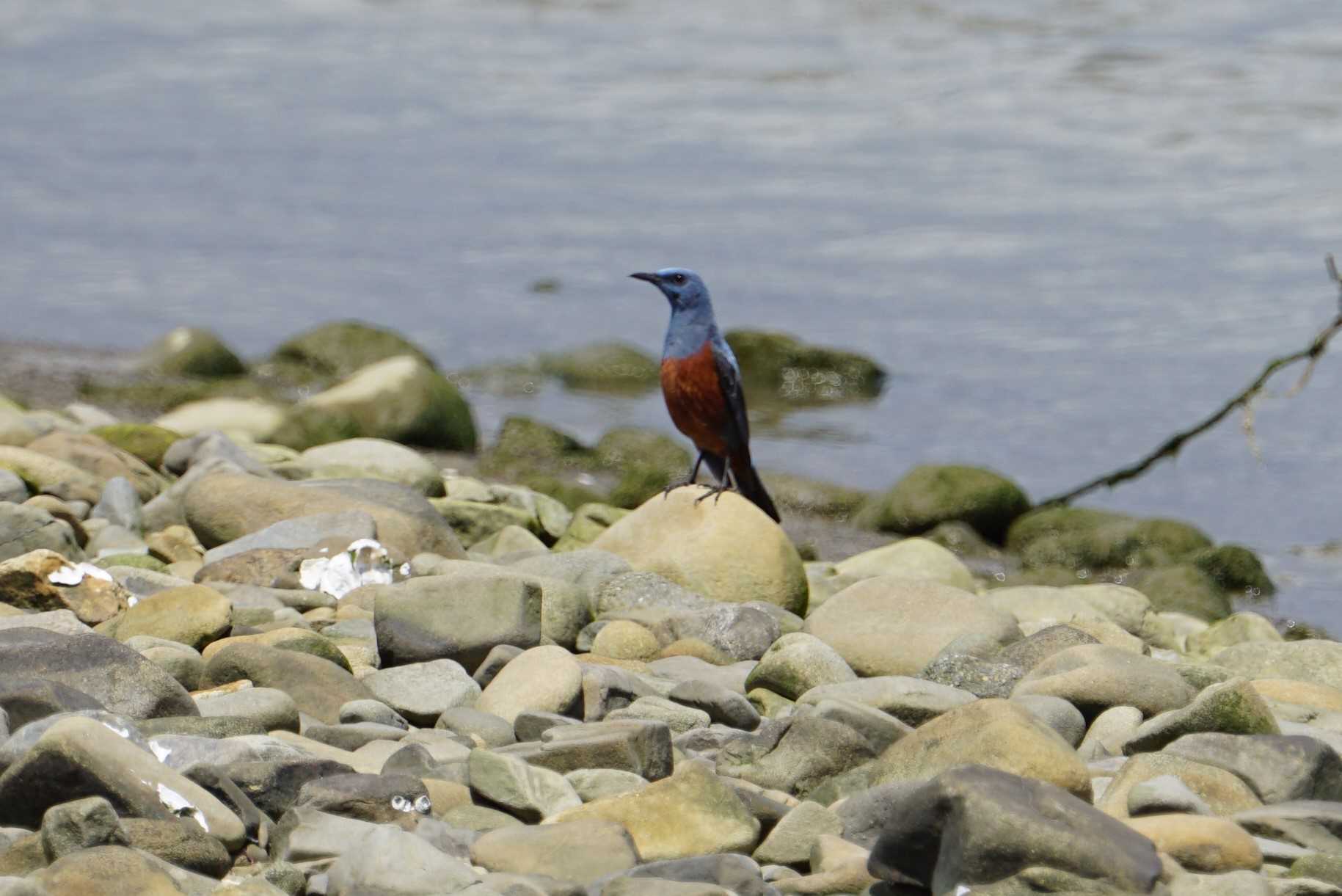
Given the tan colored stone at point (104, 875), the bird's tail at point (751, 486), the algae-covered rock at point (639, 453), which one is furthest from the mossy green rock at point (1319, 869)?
the algae-covered rock at point (639, 453)

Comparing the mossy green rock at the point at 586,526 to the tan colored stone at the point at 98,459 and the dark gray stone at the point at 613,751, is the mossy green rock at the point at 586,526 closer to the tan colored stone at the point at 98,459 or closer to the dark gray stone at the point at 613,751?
the tan colored stone at the point at 98,459

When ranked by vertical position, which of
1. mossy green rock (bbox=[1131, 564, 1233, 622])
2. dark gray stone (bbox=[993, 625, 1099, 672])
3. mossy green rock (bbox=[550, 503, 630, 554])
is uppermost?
dark gray stone (bbox=[993, 625, 1099, 672])

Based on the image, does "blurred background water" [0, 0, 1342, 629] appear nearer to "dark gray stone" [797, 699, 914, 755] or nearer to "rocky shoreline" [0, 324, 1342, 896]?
"rocky shoreline" [0, 324, 1342, 896]

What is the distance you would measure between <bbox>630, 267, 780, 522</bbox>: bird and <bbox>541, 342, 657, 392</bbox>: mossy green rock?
716 cm

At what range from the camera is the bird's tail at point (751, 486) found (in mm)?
7469

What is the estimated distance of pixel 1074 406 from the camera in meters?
13.4

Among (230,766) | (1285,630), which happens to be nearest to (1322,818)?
(230,766)

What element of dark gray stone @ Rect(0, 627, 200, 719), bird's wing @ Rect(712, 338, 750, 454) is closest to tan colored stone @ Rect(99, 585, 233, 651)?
dark gray stone @ Rect(0, 627, 200, 719)

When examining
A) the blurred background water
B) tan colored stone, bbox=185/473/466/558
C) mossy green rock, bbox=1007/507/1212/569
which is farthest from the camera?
the blurred background water

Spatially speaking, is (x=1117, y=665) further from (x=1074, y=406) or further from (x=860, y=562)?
(x=1074, y=406)

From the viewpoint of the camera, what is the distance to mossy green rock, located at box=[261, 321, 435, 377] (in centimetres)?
1413

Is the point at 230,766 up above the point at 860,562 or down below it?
above

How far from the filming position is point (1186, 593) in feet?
30.5

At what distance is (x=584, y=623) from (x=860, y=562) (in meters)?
3.07
